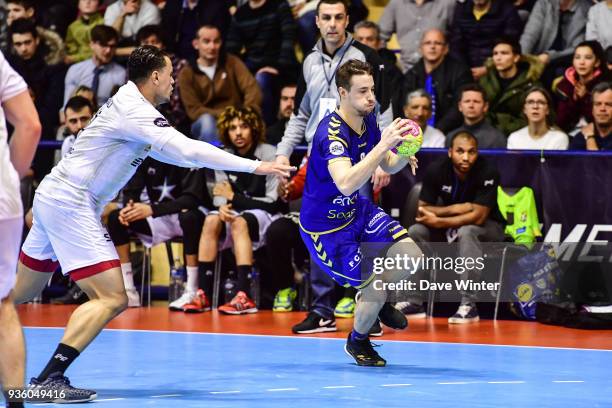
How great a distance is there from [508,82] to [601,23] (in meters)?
1.24

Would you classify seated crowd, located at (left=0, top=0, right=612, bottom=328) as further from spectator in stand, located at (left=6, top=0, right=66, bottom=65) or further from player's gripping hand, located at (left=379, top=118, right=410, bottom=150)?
player's gripping hand, located at (left=379, top=118, right=410, bottom=150)

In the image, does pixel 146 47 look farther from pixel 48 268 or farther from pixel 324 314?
pixel 324 314

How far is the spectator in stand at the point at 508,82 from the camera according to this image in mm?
12039

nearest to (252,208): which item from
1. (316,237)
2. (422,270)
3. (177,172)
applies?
(177,172)

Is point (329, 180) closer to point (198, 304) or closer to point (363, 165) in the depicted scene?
point (363, 165)

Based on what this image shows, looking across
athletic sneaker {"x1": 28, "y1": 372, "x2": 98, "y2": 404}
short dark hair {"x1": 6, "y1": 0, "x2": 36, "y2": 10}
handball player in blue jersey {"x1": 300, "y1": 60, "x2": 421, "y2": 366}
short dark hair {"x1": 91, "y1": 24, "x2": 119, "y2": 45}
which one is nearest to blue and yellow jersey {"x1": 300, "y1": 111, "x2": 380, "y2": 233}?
handball player in blue jersey {"x1": 300, "y1": 60, "x2": 421, "y2": 366}

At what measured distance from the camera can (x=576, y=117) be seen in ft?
39.0

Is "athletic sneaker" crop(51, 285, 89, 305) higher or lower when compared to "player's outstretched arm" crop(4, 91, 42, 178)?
lower

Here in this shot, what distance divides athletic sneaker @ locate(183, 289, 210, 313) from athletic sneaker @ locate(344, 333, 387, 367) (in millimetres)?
3291

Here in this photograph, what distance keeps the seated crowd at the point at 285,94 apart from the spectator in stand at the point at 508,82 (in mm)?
15

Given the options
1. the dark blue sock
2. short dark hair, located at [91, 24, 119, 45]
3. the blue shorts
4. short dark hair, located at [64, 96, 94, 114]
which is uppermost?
short dark hair, located at [91, 24, 119, 45]

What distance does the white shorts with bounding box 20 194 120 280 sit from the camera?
6695mm

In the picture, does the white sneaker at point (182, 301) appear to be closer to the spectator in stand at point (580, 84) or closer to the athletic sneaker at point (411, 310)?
the athletic sneaker at point (411, 310)

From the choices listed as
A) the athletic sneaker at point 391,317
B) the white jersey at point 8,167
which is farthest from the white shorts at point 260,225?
the white jersey at point 8,167
